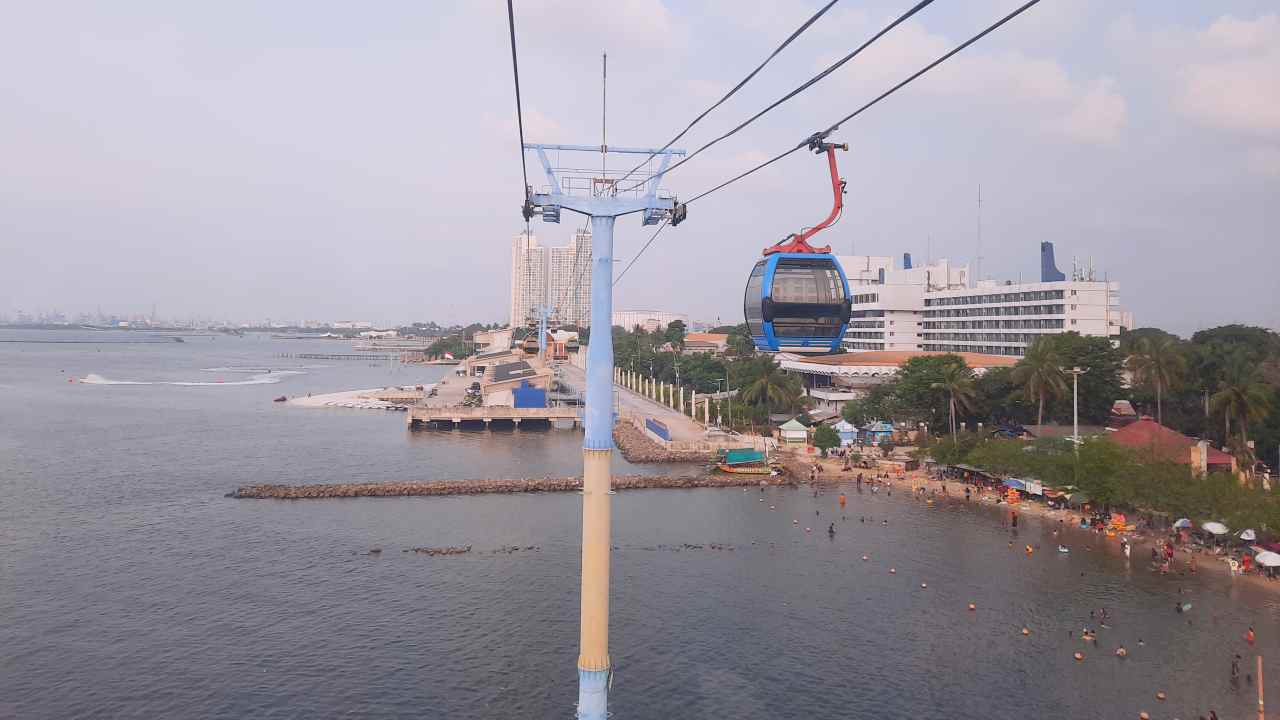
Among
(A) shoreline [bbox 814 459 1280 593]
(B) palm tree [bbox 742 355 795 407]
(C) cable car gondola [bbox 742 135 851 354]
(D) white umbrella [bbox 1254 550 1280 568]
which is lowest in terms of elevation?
(A) shoreline [bbox 814 459 1280 593]

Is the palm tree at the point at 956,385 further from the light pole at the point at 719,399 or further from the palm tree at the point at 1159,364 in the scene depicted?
the light pole at the point at 719,399

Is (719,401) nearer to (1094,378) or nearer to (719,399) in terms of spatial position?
(719,399)

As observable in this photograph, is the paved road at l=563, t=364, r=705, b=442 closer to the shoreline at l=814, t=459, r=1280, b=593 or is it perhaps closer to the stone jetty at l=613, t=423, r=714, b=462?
the stone jetty at l=613, t=423, r=714, b=462

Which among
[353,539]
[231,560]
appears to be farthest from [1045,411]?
[231,560]

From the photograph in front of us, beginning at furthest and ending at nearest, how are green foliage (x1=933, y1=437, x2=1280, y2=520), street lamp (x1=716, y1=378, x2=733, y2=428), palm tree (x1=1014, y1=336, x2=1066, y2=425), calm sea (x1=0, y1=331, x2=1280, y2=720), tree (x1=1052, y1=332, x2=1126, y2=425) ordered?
street lamp (x1=716, y1=378, x2=733, y2=428)
tree (x1=1052, y1=332, x2=1126, y2=425)
palm tree (x1=1014, y1=336, x2=1066, y2=425)
green foliage (x1=933, y1=437, x2=1280, y2=520)
calm sea (x1=0, y1=331, x2=1280, y2=720)

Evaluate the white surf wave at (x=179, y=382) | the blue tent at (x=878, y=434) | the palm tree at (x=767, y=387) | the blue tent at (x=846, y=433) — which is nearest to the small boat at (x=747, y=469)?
the blue tent at (x=846, y=433)

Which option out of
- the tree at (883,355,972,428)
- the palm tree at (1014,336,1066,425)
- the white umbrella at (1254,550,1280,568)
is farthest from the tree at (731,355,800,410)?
the white umbrella at (1254,550,1280,568)
